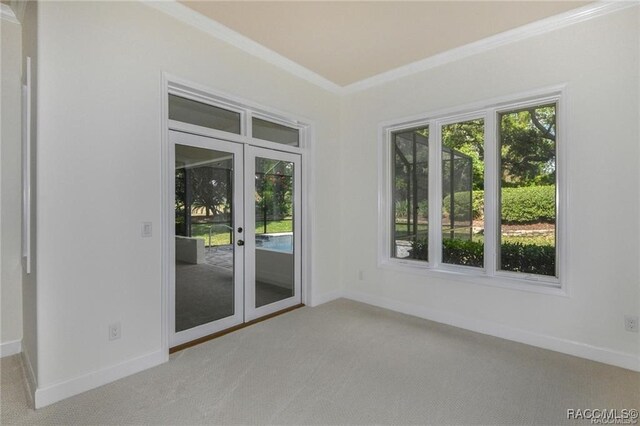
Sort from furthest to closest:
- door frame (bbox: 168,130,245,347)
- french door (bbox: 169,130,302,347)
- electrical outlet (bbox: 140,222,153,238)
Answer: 1. french door (bbox: 169,130,302,347)
2. door frame (bbox: 168,130,245,347)
3. electrical outlet (bbox: 140,222,153,238)

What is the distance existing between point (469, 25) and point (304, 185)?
244cm

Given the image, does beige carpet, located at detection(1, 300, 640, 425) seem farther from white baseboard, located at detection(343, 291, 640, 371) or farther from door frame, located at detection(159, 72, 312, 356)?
door frame, located at detection(159, 72, 312, 356)

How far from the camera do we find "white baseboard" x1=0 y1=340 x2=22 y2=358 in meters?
2.84

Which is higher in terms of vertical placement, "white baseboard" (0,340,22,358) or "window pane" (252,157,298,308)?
"window pane" (252,157,298,308)

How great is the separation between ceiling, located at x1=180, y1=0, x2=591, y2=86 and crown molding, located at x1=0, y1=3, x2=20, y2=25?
1.57m

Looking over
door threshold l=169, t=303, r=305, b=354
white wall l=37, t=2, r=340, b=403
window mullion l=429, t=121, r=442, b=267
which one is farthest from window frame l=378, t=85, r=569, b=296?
white wall l=37, t=2, r=340, b=403

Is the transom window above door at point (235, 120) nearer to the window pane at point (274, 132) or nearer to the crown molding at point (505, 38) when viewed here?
the window pane at point (274, 132)

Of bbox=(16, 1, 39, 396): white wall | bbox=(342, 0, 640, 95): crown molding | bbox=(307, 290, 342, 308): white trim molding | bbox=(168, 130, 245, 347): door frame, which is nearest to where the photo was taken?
bbox=(16, 1, 39, 396): white wall

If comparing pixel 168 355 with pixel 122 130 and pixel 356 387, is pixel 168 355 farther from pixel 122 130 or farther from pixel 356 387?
pixel 122 130

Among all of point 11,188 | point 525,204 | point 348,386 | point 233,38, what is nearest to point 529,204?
point 525,204

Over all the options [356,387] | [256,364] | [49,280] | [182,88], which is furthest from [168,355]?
[182,88]

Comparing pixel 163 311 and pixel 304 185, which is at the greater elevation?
pixel 304 185

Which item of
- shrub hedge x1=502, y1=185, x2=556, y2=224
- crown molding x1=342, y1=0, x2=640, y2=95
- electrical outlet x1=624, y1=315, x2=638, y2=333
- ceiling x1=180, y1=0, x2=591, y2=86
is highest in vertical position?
ceiling x1=180, y1=0, x2=591, y2=86

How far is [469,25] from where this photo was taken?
3.06 meters
